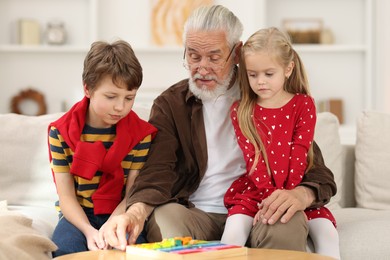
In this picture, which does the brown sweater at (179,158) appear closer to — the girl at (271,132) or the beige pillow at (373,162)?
the girl at (271,132)

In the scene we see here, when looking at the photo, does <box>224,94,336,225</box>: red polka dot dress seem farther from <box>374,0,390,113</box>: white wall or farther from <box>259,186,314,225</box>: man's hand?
<box>374,0,390,113</box>: white wall

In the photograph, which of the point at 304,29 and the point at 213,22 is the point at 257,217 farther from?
the point at 304,29

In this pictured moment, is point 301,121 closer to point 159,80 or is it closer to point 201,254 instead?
point 201,254

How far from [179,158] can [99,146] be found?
35 cm

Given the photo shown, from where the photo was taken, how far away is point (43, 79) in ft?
19.9

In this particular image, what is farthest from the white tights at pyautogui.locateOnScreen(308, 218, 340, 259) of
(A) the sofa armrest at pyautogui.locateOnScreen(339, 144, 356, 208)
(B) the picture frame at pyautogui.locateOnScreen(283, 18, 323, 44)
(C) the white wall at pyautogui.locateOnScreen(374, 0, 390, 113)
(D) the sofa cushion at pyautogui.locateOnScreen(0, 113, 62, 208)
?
(B) the picture frame at pyautogui.locateOnScreen(283, 18, 323, 44)

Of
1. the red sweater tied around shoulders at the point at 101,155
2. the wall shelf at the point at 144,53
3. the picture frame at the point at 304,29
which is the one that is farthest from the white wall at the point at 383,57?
the red sweater tied around shoulders at the point at 101,155

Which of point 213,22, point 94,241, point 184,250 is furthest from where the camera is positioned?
point 213,22

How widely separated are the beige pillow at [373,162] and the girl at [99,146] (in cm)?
102

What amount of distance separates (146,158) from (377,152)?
106 centimetres

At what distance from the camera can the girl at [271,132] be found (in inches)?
97.5

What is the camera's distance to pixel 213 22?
2.74m

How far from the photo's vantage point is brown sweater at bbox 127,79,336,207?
2.51m

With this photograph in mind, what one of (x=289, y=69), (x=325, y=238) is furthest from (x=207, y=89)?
(x=325, y=238)
